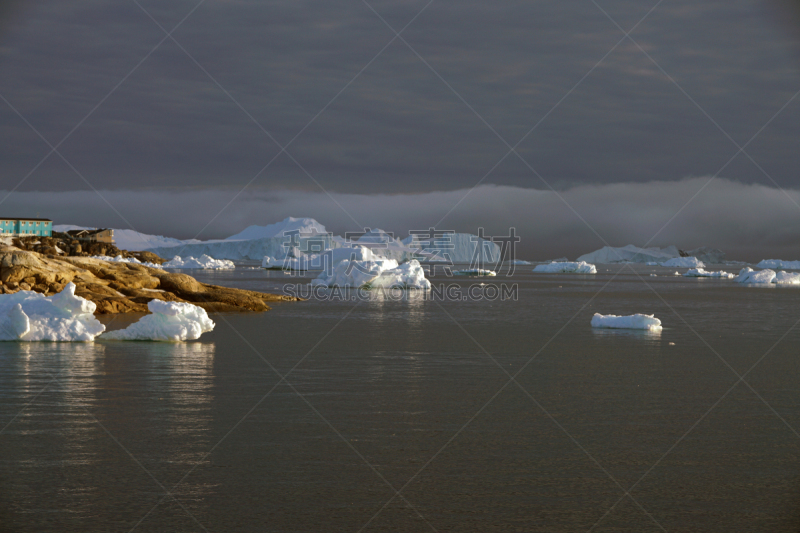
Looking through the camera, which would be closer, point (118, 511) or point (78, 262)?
point (118, 511)

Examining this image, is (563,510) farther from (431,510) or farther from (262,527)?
(262,527)

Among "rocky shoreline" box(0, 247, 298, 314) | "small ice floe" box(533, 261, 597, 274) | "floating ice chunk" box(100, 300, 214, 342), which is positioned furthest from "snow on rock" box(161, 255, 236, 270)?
"floating ice chunk" box(100, 300, 214, 342)

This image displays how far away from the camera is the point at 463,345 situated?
65.8 feet

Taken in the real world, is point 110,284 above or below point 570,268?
below

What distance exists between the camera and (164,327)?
19.0 metres

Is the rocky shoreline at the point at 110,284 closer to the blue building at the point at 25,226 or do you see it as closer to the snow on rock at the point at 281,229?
the blue building at the point at 25,226

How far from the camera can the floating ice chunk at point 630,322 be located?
2434cm

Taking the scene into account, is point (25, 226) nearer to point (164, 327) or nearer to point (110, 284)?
point (110, 284)

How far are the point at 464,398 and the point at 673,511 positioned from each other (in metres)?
5.43

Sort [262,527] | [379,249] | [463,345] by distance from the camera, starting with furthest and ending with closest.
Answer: [379,249], [463,345], [262,527]

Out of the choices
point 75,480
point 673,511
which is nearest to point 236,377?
point 75,480

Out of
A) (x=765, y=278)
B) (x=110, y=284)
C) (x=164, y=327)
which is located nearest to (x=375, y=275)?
(x=110, y=284)

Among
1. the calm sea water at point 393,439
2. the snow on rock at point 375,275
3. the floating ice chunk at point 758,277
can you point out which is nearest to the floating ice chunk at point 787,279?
the floating ice chunk at point 758,277

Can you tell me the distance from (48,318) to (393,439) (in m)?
12.8
